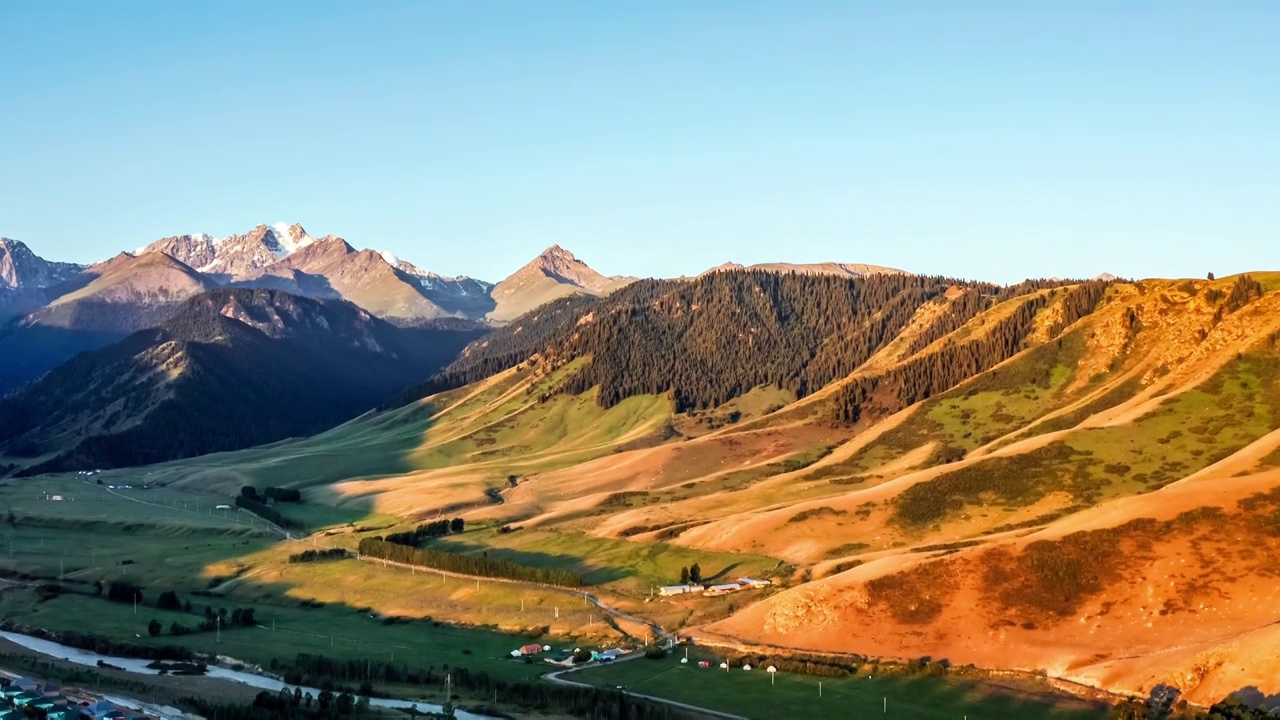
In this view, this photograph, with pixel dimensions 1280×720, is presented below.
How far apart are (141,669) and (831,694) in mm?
79888

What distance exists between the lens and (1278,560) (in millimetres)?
137375

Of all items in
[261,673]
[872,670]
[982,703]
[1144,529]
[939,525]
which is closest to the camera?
[982,703]

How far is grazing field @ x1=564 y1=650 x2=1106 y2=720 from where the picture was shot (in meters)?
115

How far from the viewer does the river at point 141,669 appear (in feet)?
398

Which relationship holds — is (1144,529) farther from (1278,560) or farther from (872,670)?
(872,670)

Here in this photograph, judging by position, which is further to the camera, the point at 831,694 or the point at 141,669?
the point at 141,669

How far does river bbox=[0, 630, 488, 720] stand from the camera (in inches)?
4774

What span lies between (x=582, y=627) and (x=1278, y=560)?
84.3 meters

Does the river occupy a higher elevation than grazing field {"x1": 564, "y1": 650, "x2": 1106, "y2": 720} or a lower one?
lower

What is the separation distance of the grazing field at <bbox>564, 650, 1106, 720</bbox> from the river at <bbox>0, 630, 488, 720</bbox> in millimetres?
17990

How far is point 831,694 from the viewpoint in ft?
402

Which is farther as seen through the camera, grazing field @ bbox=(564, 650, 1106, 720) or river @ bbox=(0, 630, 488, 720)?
river @ bbox=(0, 630, 488, 720)

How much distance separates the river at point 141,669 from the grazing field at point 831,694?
18.0 meters

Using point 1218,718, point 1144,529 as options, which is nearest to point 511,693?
point 1218,718
